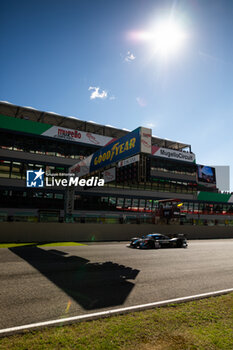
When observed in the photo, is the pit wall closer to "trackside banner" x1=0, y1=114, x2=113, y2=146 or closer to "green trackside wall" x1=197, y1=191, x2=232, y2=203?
"green trackside wall" x1=197, y1=191, x2=232, y2=203

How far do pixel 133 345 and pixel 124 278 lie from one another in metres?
4.42

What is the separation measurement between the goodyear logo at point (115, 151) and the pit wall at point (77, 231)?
788 cm

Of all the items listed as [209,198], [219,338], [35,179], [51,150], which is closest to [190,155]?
[209,198]

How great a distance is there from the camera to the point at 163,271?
30.1 ft

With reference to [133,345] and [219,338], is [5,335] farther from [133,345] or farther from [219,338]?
[219,338]

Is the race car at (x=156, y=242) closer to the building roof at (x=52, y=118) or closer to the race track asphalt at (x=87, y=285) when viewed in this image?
the race track asphalt at (x=87, y=285)

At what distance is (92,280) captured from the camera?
746 cm

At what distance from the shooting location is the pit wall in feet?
68.4

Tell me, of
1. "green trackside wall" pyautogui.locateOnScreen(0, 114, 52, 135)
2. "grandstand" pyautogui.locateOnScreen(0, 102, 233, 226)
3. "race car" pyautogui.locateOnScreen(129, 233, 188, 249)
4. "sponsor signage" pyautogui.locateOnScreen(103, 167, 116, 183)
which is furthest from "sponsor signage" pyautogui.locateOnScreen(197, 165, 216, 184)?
"green trackside wall" pyautogui.locateOnScreen(0, 114, 52, 135)

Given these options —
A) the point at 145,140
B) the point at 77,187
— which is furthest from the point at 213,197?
the point at 145,140

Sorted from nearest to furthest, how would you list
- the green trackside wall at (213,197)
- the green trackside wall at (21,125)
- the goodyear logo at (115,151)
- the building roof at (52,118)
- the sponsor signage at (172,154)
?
1. the goodyear logo at (115,151)
2. the green trackside wall at (21,125)
3. the building roof at (52,118)
4. the sponsor signage at (172,154)
5. the green trackside wall at (213,197)

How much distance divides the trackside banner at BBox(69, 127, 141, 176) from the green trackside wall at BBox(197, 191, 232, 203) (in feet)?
101

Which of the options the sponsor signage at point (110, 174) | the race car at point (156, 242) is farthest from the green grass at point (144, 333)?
the sponsor signage at point (110, 174)

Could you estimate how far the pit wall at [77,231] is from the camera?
2086 centimetres
